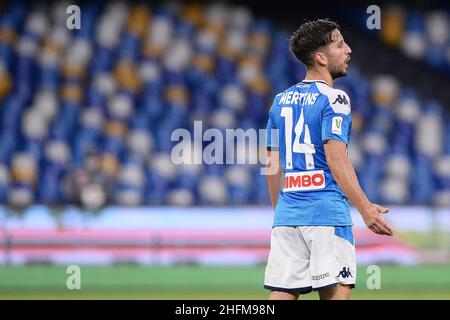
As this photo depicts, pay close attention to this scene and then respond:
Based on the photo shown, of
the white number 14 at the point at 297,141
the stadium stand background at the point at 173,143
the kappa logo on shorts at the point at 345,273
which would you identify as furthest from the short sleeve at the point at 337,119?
the stadium stand background at the point at 173,143

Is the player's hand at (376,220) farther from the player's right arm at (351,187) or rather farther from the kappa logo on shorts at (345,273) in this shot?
the kappa logo on shorts at (345,273)

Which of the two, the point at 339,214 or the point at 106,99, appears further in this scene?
the point at 106,99

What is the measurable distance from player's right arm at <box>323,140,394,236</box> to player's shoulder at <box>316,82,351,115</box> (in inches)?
6.8

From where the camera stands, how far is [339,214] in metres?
5.07

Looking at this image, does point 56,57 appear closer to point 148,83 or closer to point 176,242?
point 148,83

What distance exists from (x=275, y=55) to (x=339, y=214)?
10289 millimetres

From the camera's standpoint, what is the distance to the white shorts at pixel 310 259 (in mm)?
4980

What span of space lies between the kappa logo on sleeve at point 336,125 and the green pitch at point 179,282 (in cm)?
498

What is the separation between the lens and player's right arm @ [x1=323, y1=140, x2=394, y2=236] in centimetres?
482

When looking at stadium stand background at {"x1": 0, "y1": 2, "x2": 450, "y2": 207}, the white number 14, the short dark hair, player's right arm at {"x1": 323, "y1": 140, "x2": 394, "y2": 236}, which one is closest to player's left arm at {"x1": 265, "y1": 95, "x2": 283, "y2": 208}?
the white number 14

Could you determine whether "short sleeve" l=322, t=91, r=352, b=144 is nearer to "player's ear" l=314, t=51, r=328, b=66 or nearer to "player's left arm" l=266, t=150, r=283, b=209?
"player's ear" l=314, t=51, r=328, b=66

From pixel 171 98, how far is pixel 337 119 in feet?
31.3

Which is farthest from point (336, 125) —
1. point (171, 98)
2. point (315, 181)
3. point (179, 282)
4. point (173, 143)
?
point (171, 98)

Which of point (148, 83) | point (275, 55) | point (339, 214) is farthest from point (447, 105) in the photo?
point (339, 214)
